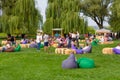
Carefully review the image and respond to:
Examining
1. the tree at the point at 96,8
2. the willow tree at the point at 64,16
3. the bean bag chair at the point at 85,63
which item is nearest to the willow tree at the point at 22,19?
the willow tree at the point at 64,16

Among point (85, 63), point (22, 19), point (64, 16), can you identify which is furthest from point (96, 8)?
point (85, 63)

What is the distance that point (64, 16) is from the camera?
56.2 meters

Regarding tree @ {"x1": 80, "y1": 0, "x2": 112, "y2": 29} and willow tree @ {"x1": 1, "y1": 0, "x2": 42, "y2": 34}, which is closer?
willow tree @ {"x1": 1, "y1": 0, "x2": 42, "y2": 34}

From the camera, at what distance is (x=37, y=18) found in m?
52.6

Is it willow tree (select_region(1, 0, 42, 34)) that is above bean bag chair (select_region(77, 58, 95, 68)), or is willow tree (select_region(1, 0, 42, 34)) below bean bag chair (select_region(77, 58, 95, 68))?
above

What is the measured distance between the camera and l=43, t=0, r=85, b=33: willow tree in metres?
55.4

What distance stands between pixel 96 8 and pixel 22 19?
24148 millimetres

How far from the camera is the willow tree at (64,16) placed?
55406 millimetres

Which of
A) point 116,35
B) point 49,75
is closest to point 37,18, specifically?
point 116,35

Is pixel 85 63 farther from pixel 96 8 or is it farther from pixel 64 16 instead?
pixel 96 8

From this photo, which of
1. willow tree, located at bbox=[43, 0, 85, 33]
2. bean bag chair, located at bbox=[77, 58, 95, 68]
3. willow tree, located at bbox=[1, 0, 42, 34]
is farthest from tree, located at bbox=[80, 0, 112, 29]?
→ bean bag chair, located at bbox=[77, 58, 95, 68]

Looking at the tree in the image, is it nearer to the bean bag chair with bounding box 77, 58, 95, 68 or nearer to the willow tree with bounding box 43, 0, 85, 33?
the willow tree with bounding box 43, 0, 85, 33

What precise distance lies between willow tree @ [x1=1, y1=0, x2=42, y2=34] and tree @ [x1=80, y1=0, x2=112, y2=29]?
20.6 metres

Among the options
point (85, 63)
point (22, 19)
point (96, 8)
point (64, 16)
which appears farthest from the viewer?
point (96, 8)
